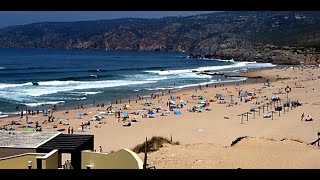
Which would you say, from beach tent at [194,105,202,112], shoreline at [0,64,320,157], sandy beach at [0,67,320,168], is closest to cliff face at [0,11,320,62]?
sandy beach at [0,67,320,168]

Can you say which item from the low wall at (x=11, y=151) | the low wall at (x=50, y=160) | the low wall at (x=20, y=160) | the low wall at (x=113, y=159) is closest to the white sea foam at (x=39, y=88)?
the low wall at (x=11, y=151)

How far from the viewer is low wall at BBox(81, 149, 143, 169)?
5.29 m

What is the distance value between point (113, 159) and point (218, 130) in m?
14.5

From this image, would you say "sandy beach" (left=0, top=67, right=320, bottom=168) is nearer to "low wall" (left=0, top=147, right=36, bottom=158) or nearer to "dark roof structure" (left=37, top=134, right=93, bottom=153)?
"dark roof structure" (left=37, top=134, right=93, bottom=153)

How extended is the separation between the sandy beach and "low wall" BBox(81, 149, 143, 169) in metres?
5.66

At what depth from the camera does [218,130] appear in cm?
1994

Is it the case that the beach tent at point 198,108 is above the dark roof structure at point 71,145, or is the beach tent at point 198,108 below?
below

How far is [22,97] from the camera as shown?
105ft

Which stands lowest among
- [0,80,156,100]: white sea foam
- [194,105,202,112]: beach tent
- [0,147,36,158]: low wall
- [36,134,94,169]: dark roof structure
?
[0,80,156,100]: white sea foam

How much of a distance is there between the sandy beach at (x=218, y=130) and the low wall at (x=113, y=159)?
5.66 metres

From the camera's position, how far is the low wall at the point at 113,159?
5.29 meters

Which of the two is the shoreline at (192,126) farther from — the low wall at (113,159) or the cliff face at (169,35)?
the cliff face at (169,35)
